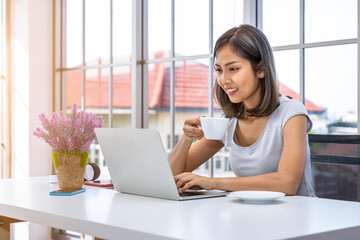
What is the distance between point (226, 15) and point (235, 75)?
1144 millimetres

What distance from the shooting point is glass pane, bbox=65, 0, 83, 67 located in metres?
3.96

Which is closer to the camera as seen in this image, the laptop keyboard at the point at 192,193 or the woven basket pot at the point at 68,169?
the laptop keyboard at the point at 192,193

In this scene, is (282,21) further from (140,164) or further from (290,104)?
(140,164)

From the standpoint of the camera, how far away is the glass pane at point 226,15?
111 inches

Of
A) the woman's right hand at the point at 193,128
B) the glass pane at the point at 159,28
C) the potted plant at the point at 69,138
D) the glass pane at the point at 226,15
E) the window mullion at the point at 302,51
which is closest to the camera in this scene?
the potted plant at the point at 69,138

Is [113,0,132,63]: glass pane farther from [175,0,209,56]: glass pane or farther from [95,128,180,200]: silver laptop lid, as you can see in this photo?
[95,128,180,200]: silver laptop lid

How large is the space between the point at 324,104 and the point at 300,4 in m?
0.51

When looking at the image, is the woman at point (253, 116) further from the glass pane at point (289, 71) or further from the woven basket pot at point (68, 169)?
the glass pane at point (289, 71)

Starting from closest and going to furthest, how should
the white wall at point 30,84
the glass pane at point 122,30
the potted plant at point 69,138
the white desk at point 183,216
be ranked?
the white desk at point 183,216 < the potted plant at point 69,138 < the glass pane at point 122,30 < the white wall at point 30,84

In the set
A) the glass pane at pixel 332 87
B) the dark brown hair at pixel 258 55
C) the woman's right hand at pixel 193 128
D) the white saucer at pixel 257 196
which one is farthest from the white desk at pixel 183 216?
the glass pane at pixel 332 87

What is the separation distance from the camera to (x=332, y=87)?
238 cm

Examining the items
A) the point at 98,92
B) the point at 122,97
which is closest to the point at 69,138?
the point at 122,97

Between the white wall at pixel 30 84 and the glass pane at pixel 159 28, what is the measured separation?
1.10 m

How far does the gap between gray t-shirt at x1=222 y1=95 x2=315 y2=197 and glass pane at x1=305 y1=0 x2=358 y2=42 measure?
692 millimetres
